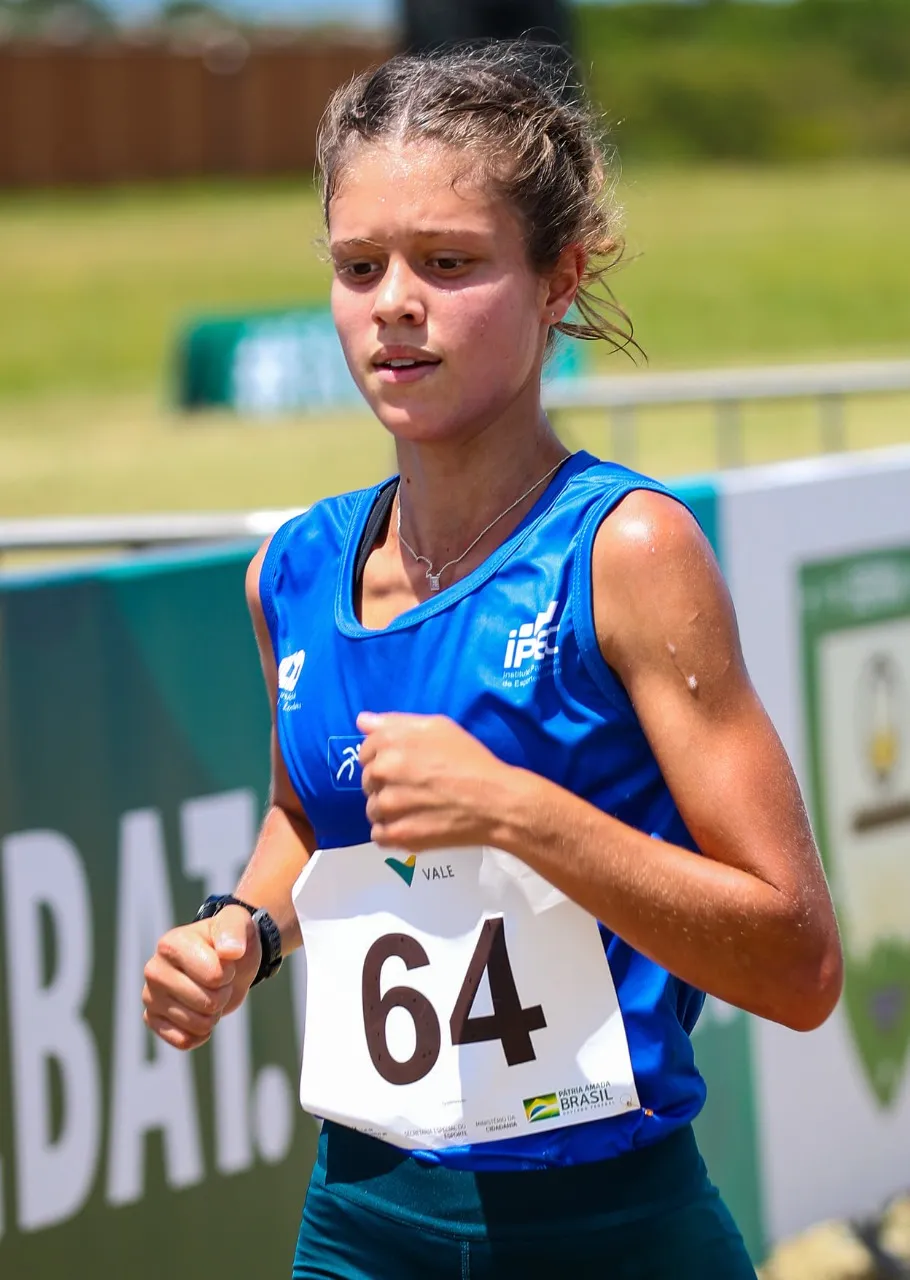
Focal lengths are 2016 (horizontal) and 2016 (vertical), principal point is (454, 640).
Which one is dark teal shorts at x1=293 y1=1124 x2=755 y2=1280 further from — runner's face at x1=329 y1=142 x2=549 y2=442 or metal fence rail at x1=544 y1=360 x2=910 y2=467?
metal fence rail at x1=544 y1=360 x2=910 y2=467

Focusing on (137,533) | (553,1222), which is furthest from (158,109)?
(553,1222)

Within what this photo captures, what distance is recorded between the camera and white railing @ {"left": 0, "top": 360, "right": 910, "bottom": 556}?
413cm

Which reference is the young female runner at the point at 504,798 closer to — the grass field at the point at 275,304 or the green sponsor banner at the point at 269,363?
the grass field at the point at 275,304

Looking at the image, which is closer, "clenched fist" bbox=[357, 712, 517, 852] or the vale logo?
"clenched fist" bbox=[357, 712, 517, 852]

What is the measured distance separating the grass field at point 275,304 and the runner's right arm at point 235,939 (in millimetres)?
675

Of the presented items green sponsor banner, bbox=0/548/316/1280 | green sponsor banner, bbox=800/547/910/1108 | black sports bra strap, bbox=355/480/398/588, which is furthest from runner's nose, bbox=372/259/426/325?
green sponsor banner, bbox=800/547/910/1108

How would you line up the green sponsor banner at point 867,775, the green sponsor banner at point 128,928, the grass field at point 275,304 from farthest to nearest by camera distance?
the grass field at point 275,304
the green sponsor banner at point 867,775
the green sponsor banner at point 128,928

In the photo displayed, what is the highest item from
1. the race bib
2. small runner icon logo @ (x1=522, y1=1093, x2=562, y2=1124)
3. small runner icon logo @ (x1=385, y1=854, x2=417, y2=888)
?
small runner icon logo @ (x1=385, y1=854, x2=417, y2=888)

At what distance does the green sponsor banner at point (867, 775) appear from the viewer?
4723 millimetres

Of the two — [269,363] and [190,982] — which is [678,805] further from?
[269,363]

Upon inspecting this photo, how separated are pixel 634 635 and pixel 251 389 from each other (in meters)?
18.2

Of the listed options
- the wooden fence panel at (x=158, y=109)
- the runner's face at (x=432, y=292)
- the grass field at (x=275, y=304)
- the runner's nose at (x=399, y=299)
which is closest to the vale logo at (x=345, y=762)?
the runner's face at (x=432, y=292)

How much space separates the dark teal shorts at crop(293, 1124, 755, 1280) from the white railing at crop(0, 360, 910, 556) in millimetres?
2125

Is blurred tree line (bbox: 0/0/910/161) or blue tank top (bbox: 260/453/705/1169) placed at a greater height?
blurred tree line (bbox: 0/0/910/161)
